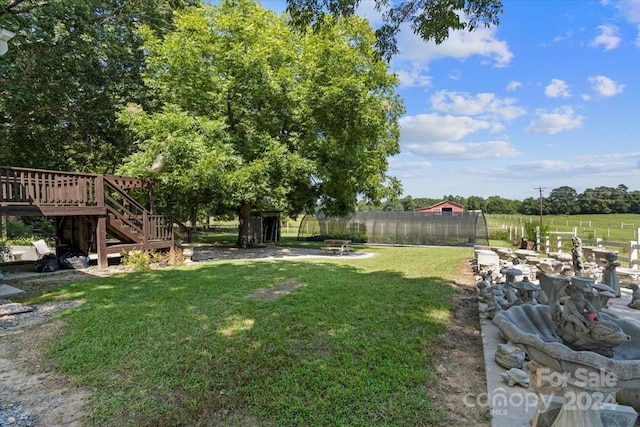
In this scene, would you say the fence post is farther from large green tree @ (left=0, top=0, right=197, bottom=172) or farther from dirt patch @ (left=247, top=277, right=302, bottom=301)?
large green tree @ (left=0, top=0, right=197, bottom=172)

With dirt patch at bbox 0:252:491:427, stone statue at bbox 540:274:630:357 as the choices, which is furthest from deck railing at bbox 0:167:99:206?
stone statue at bbox 540:274:630:357

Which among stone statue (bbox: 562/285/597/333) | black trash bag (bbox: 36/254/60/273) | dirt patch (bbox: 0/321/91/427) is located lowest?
dirt patch (bbox: 0/321/91/427)

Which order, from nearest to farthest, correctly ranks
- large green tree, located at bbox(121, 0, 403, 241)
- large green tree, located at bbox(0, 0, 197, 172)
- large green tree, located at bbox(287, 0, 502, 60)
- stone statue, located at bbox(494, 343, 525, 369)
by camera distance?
stone statue, located at bbox(494, 343, 525, 369), large green tree, located at bbox(287, 0, 502, 60), large green tree, located at bbox(0, 0, 197, 172), large green tree, located at bbox(121, 0, 403, 241)

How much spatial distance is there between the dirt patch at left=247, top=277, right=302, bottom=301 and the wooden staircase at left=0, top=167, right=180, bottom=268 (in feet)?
16.4

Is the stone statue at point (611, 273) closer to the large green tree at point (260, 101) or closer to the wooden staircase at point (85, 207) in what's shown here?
the large green tree at point (260, 101)

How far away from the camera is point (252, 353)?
358 cm

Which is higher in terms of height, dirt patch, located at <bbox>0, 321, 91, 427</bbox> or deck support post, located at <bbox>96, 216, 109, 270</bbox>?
deck support post, located at <bbox>96, 216, 109, 270</bbox>

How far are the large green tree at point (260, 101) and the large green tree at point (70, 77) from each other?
132cm

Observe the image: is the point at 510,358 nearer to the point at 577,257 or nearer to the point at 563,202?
the point at 577,257

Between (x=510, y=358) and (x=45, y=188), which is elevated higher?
(x=45, y=188)

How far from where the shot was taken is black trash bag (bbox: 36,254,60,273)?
8.35 meters

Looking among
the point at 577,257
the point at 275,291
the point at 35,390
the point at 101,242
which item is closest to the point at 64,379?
the point at 35,390

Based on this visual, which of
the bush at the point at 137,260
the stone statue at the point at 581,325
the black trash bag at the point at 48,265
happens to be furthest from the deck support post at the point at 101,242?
the stone statue at the point at 581,325

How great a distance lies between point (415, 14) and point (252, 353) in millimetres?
4723
